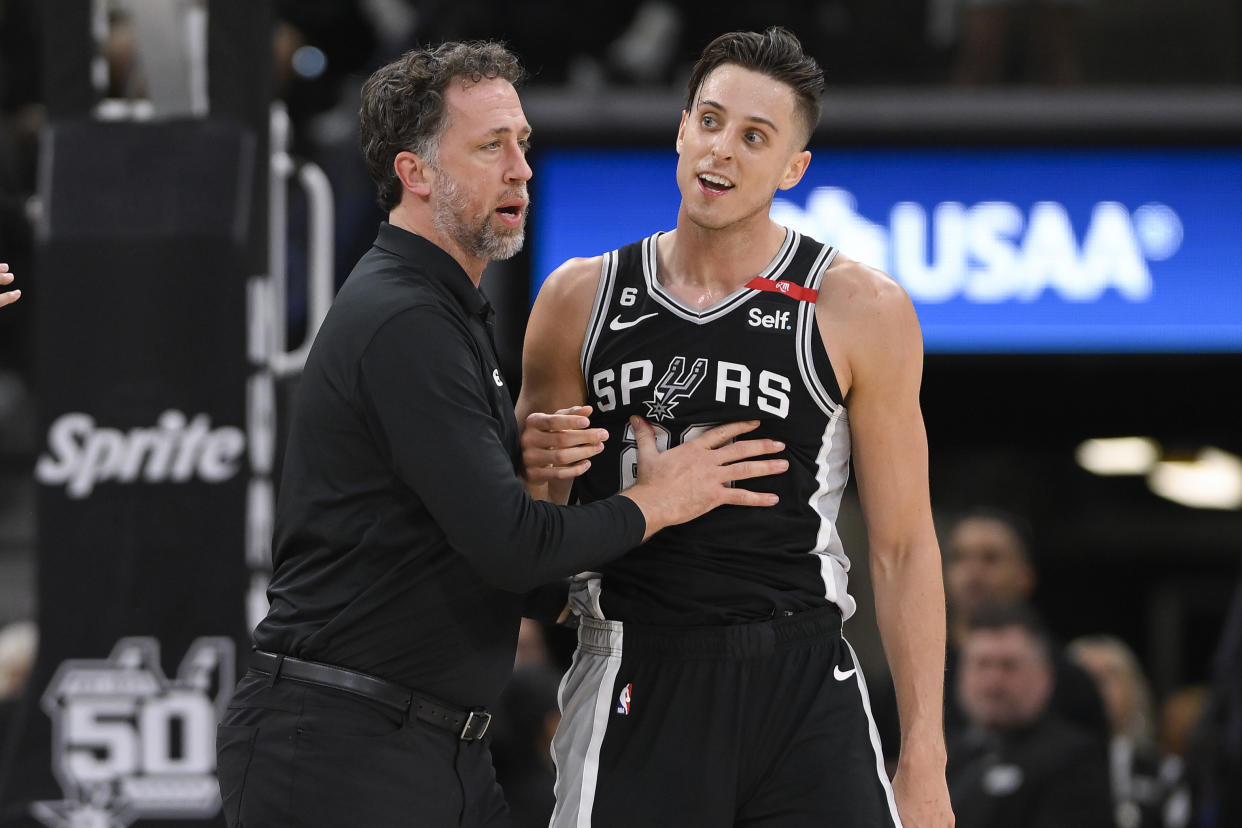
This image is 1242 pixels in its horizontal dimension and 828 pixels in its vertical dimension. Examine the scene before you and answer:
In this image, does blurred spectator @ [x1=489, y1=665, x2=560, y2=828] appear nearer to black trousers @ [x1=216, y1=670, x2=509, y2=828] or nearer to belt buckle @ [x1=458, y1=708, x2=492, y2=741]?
belt buckle @ [x1=458, y1=708, x2=492, y2=741]

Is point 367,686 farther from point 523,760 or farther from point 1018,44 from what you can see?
point 1018,44

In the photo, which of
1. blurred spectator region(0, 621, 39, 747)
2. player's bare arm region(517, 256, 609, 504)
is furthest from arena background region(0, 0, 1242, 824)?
player's bare arm region(517, 256, 609, 504)

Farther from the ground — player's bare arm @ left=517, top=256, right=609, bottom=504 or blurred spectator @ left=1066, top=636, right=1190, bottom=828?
player's bare arm @ left=517, top=256, right=609, bottom=504

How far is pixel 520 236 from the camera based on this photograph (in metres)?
3.52

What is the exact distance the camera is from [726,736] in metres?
3.34

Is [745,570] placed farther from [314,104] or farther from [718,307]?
[314,104]

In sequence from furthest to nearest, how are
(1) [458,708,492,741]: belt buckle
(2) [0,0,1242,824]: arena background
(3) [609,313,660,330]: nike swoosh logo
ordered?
(2) [0,0,1242,824]: arena background < (3) [609,313,660,330]: nike swoosh logo < (1) [458,708,492,741]: belt buckle

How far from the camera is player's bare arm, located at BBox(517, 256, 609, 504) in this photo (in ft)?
11.5

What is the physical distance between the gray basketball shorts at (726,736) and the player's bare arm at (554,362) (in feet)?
1.22

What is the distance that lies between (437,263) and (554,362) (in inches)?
15.5

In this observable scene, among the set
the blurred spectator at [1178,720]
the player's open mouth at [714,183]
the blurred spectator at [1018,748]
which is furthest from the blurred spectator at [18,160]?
the blurred spectator at [1178,720]

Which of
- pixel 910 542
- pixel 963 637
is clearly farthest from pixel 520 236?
pixel 963 637

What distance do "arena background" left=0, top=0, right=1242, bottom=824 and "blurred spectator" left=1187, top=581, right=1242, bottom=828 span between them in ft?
5.27

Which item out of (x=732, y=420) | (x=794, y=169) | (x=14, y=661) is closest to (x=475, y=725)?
(x=732, y=420)
